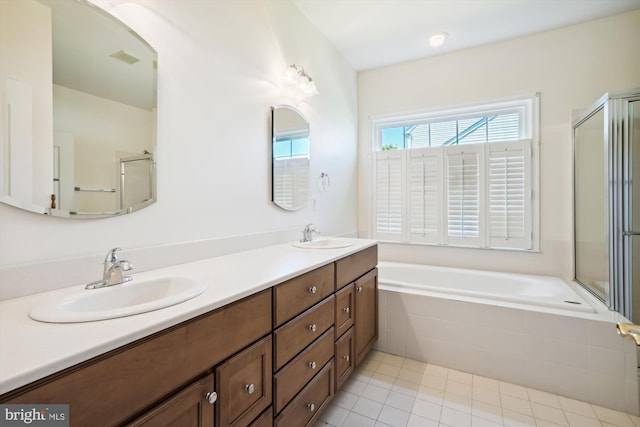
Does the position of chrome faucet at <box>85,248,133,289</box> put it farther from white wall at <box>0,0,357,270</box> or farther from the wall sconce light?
Result: the wall sconce light

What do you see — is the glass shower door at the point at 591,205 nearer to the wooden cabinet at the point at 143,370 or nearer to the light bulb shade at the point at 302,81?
the light bulb shade at the point at 302,81

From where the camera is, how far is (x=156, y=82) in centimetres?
127

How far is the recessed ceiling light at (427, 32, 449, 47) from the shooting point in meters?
2.57

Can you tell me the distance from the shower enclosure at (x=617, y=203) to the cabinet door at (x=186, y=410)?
2.36 meters

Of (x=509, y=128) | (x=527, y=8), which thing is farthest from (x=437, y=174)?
(x=527, y=8)

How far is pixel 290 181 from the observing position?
214 centimetres

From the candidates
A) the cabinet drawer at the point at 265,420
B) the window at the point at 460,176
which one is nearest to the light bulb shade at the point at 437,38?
the window at the point at 460,176

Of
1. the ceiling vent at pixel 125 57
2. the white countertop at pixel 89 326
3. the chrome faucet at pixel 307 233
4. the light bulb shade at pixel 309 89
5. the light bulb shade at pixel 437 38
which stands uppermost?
the light bulb shade at pixel 437 38

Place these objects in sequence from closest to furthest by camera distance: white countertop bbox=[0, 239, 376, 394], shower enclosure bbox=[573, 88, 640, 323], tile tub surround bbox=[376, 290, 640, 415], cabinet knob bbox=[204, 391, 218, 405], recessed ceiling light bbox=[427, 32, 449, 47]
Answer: white countertop bbox=[0, 239, 376, 394] < cabinet knob bbox=[204, 391, 218, 405] < tile tub surround bbox=[376, 290, 640, 415] < shower enclosure bbox=[573, 88, 640, 323] < recessed ceiling light bbox=[427, 32, 449, 47]

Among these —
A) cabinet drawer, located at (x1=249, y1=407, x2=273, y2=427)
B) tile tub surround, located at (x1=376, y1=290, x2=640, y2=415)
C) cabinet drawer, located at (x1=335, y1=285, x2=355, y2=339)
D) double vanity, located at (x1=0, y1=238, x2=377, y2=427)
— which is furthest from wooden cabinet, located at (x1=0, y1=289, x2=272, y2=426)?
tile tub surround, located at (x1=376, y1=290, x2=640, y2=415)

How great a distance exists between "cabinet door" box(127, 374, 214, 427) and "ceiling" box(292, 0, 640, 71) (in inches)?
97.4

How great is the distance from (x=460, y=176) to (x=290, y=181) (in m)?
1.75

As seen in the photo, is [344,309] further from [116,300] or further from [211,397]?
[116,300]

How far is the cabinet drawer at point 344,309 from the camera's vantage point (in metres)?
1.60
